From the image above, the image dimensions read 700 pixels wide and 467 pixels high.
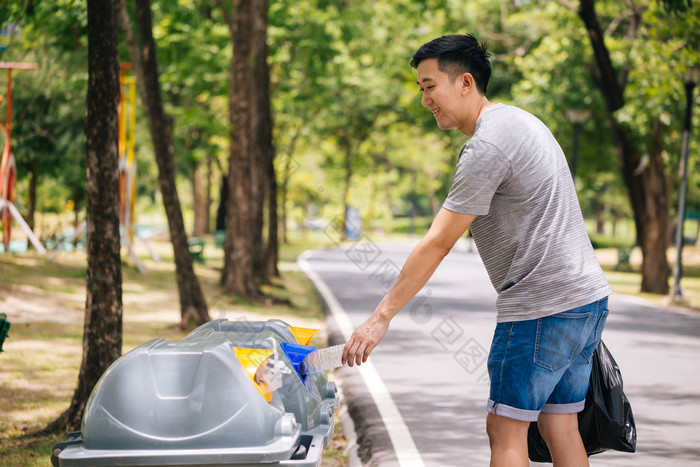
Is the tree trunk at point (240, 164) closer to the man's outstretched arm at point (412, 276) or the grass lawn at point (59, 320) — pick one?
the grass lawn at point (59, 320)

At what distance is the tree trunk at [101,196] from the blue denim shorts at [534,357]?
3388 millimetres

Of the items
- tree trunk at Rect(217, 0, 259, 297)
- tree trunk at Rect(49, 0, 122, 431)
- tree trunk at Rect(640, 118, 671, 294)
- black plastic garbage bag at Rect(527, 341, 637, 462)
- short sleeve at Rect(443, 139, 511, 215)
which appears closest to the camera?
short sleeve at Rect(443, 139, 511, 215)

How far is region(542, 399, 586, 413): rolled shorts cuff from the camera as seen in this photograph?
3.42m

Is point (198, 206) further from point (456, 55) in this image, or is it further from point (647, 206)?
point (456, 55)

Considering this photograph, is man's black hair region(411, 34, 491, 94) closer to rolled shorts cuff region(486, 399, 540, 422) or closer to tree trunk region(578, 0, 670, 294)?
rolled shorts cuff region(486, 399, 540, 422)

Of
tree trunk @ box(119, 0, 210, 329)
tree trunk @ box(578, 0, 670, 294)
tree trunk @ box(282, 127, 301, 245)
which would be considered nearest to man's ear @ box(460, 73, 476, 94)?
tree trunk @ box(119, 0, 210, 329)

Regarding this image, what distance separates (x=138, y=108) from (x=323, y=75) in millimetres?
5788

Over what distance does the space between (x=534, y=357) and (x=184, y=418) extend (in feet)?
4.28

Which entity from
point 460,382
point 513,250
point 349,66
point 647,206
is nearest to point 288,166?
point 349,66

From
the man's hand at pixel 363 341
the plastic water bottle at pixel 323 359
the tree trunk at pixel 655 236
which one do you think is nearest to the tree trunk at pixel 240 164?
the tree trunk at pixel 655 236

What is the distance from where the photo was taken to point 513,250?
326 cm

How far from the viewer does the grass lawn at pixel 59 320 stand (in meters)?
6.05

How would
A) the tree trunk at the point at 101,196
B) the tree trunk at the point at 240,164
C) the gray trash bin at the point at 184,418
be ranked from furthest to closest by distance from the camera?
the tree trunk at the point at 240,164, the tree trunk at the point at 101,196, the gray trash bin at the point at 184,418

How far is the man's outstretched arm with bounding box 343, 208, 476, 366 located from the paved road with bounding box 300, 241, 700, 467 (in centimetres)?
243
